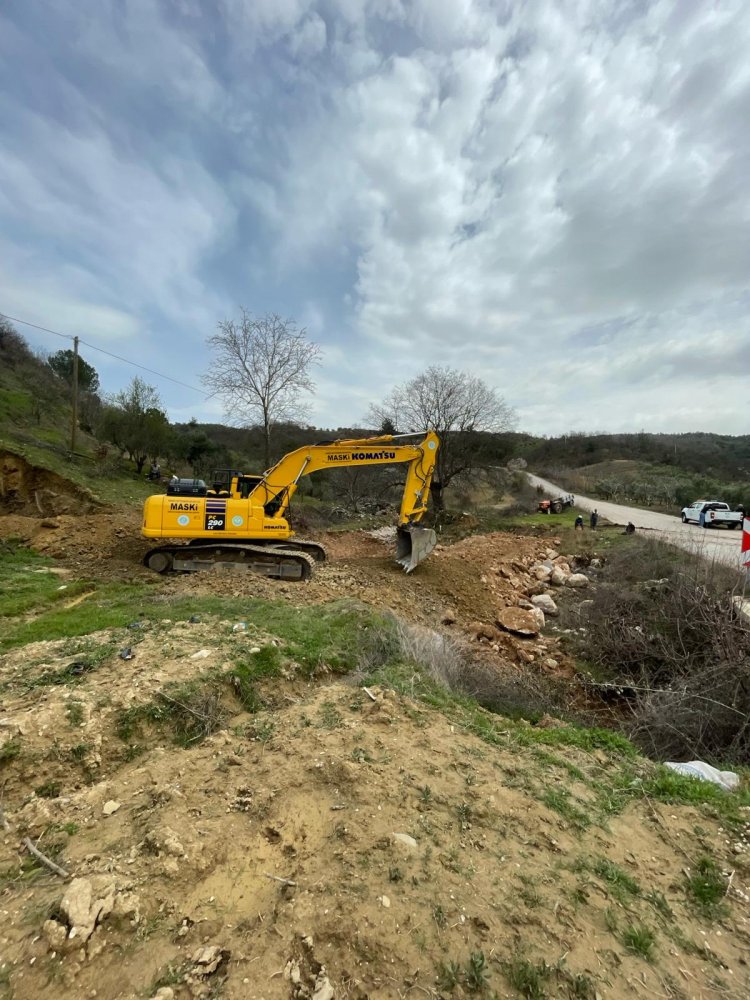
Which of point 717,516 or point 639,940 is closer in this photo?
point 639,940

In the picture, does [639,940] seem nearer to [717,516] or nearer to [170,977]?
[170,977]

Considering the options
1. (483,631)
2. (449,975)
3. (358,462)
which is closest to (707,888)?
(449,975)

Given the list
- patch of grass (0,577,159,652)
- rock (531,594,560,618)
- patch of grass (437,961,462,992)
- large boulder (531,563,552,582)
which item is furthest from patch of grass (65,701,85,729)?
large boulder (531,563,552,582)

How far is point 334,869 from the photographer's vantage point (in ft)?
8.55

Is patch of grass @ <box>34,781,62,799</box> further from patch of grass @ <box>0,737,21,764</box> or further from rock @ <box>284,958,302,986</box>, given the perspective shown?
rock @ <box>284,958,302,986</box>

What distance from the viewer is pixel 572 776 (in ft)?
12.1

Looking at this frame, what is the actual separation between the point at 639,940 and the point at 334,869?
1586mm

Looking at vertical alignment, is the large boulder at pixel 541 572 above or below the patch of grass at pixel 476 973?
below

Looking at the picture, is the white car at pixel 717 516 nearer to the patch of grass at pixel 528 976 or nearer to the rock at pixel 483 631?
the rock at pixel 483 631

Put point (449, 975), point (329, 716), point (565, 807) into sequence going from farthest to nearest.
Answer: point (329, 716) < point (565, 807) < point (449, 975)

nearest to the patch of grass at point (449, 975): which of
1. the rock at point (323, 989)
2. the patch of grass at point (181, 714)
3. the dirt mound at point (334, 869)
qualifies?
the dirt mound at point (334, 869)

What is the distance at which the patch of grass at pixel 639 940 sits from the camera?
2.28 m

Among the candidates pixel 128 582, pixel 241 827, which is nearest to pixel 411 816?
pixel 241 827

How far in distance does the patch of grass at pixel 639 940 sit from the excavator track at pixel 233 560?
308 inches
